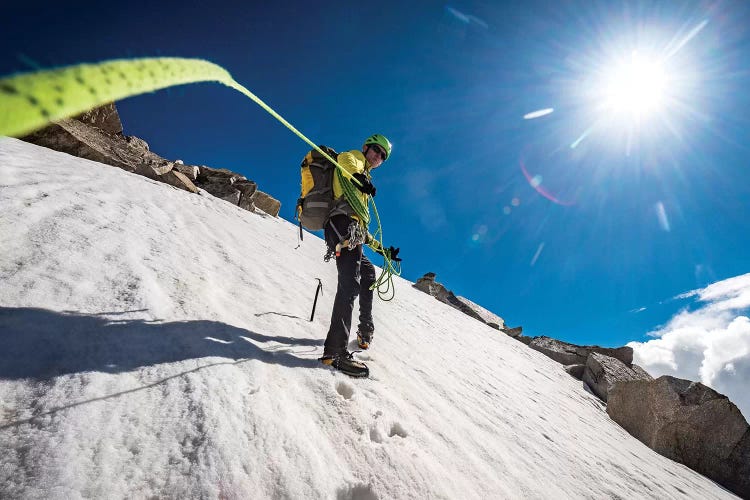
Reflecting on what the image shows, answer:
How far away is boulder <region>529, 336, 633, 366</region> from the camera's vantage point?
15.6m

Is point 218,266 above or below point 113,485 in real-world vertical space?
above

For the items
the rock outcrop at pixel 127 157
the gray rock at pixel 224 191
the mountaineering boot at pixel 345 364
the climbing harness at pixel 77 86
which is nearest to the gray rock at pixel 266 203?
the rock outcrop at pixel 127 157

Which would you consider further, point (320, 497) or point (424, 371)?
point (424, 371)

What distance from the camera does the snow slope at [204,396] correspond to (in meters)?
1.76

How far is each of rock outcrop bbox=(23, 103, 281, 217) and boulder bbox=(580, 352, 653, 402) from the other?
1503cm

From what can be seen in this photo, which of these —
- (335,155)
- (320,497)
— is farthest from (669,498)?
(335,155)

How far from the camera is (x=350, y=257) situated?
3912 millimetres

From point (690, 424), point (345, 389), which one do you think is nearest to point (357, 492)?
point (345, 389)

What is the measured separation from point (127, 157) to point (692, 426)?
19.5 metres

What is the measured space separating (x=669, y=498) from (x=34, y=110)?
7.00m

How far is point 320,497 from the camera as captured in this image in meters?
1.93

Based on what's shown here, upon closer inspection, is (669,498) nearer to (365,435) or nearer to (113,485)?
(365,435)

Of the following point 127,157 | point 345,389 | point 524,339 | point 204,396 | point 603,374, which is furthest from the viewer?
point 524,339

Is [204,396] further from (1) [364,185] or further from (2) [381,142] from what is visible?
(2) [381,142]
